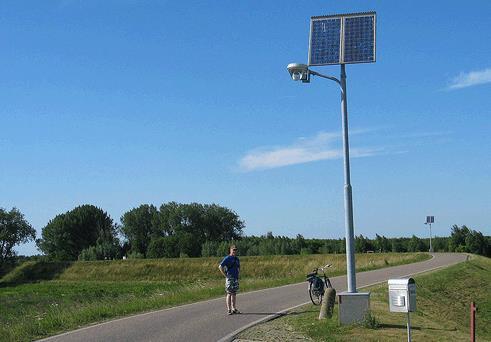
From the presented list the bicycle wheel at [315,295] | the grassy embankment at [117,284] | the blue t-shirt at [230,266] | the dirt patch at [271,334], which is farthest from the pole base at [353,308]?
the grassy embankment at [117,284]

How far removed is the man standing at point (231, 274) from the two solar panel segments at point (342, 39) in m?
5.34

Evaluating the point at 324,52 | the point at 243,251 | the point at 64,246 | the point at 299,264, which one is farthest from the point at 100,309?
the point at 64,246

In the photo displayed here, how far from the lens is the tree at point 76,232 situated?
113 metres

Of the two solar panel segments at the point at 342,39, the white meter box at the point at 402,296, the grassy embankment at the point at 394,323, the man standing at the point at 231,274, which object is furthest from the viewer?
the man standing at the point at 231,274

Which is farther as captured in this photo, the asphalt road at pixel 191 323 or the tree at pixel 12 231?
the tree at pixel 12 231

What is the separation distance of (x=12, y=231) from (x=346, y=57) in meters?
111

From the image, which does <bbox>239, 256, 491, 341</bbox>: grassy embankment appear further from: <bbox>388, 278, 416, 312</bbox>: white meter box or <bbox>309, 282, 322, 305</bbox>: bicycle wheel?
<bbox>388, 278, 416, 312</bbox>: white meter box

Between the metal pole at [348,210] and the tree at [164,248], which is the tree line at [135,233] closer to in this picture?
the tree at [164,248]

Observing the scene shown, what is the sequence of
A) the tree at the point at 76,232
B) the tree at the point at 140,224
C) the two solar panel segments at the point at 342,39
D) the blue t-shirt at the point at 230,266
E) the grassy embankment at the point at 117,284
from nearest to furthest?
the two solar panel segments at the point at 342,39, the blue t-shirt at the point at 230,266, the grassy embankment at the point at 117,284, the tree at the point at 76,232, the tree at the point at 140,224

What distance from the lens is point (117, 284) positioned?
65375 mm

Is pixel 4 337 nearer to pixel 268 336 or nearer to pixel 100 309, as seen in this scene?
pixel 100 309

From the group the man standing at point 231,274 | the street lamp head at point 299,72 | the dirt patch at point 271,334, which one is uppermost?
the street lamp head at point 299,72

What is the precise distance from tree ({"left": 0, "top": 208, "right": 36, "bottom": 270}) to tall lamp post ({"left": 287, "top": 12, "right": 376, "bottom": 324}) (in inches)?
4161

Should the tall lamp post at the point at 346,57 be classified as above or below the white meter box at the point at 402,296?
above
